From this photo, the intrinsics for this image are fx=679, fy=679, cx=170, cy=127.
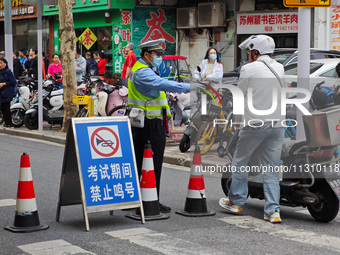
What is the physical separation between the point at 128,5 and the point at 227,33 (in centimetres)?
444

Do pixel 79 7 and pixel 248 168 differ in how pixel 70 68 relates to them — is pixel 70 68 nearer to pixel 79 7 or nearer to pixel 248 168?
pixel 248 168

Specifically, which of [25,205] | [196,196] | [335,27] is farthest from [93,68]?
[25,205]

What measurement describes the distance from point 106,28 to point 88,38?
53.7 inches

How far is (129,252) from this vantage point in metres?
5.81

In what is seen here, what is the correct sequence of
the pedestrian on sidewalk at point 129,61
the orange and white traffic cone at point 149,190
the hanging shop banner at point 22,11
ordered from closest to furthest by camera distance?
1. the orange and white traffic cone at point 149,190
2. the pedestrian on sidewalk at point 129,61
3. the hanging shop banner at point 22,11

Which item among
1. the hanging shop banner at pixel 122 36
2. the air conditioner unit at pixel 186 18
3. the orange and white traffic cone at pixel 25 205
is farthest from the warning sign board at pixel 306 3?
the hanging shop banner at pixel 122 36

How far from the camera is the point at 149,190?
284 inches

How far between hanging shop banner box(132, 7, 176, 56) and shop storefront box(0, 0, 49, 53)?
6847 millimetres

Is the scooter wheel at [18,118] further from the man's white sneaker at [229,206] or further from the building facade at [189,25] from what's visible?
the man's white sneaker at [229,206]

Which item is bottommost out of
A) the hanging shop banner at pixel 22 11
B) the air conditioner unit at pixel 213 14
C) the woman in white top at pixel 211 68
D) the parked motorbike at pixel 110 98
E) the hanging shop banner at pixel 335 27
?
the parked motorbike at pixel 110 98

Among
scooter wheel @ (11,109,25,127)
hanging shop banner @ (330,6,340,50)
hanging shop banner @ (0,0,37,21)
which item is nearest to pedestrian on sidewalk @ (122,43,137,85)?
scooter wheel @ (11,109,25,127)

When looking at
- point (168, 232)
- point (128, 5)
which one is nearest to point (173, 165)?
point (168, 232)

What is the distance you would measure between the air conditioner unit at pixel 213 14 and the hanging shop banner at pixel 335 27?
17.4 ft

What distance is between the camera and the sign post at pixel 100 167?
6.75 meters
